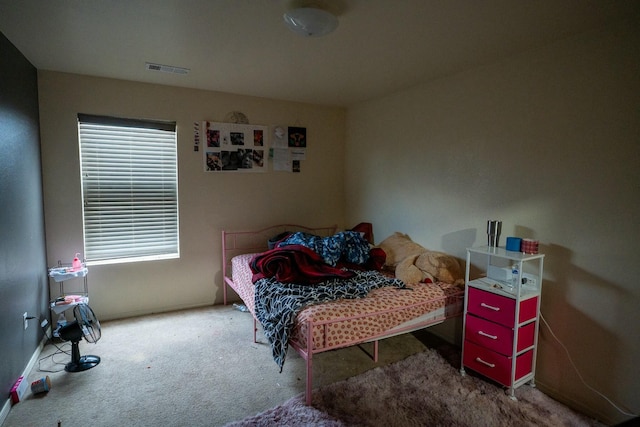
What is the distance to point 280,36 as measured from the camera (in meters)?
2.23

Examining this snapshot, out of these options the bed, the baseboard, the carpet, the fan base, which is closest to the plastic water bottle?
the baseboard

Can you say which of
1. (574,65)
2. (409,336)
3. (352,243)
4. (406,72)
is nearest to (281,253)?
(352,243)

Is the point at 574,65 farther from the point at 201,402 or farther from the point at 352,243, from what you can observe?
the point at 201,402

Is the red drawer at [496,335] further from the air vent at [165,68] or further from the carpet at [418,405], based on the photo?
the air vent at [165,68]

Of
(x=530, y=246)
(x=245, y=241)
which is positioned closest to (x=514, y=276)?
(x=530, y=246)

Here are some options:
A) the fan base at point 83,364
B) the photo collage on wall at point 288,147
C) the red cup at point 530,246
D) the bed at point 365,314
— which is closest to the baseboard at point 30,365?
the fan base at point 83,364

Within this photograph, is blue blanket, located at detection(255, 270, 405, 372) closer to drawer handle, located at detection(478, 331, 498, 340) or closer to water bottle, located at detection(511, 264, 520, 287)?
drawer handle, located at detection(478, 331, 498, 340)

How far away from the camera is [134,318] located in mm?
3439

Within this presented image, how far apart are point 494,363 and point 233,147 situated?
318 centimetres

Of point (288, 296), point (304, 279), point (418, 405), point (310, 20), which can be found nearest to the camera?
point (310, 20)

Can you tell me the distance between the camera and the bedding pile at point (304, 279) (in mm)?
2252

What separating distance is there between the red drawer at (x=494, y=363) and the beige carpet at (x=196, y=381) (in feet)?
0.35

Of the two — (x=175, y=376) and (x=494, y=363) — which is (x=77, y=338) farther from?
(x=494, y=363)

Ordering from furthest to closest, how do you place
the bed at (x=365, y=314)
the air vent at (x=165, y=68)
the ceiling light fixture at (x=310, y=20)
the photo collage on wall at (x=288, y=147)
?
1. the photo collage on wall at (x=288, y=147)
2. the air vent at (x=165, y=68)
3. the bed at (x=365, y=314)
4. the ceiling light fixture at (x=310, y=20)
